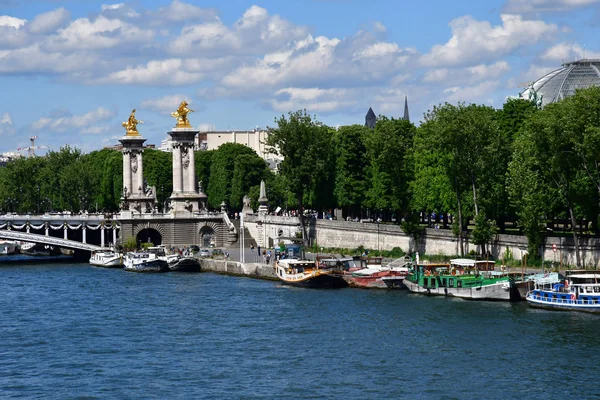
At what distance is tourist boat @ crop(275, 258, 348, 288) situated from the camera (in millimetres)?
78375

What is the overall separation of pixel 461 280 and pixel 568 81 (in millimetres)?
49130

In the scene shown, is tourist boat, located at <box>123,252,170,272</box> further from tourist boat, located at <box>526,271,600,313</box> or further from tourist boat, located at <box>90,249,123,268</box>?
tourist boat, located at <box>526,271,600,313</box>

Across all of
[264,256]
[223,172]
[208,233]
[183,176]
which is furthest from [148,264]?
[223,172]

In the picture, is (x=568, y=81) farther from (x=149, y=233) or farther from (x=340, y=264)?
(x=340, y=264)

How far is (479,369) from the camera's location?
161 feet

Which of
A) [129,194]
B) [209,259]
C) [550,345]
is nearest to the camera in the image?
[550,345]

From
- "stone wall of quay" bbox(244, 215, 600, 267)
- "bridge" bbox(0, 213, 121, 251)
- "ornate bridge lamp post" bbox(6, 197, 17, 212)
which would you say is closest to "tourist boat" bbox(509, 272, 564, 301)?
"stone wall of quay" bbox(244, 215, 600, 267)

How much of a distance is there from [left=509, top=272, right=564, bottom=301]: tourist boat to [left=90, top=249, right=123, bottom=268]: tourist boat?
45719 millimetres

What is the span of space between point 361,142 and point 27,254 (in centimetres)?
4749

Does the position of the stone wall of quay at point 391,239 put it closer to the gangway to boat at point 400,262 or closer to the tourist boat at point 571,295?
the gangway to boat at point 400,262

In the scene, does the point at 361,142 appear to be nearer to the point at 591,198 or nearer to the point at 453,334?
the point at 591,198

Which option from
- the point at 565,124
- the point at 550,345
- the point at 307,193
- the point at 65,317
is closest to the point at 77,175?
the point at 307,193

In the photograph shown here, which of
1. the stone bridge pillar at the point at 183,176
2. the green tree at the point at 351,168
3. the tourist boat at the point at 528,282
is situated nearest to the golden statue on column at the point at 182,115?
the stone bridge pillar at the point at 183,176

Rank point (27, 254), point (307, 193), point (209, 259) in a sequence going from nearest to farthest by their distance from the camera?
point (209, 259), point (307, 193), point (27, 254)
